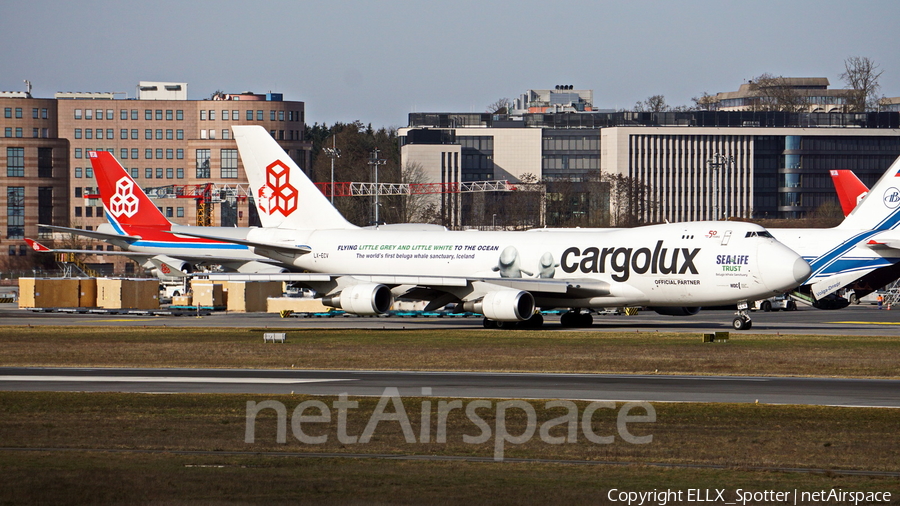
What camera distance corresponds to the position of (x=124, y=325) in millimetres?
54219

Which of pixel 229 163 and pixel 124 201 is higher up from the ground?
pixel 229 163

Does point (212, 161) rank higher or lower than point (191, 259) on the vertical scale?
higher

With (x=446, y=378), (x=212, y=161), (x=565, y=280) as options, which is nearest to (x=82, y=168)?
(x=212, y=161)

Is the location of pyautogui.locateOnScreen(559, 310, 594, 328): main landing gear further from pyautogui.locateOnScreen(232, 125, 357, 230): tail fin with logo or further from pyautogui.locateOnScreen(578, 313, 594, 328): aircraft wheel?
pyautogui.locateOnScreen(232, 125, 357, 230): tail fin with logo

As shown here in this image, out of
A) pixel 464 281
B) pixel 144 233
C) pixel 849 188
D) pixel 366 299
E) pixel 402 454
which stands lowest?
pixel 402 454

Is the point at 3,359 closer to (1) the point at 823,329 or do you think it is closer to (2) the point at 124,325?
(2) the point at 124,325

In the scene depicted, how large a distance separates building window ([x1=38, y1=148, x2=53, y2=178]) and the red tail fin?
378ft

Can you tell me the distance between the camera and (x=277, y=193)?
5900 centimetres

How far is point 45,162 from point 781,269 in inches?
6281

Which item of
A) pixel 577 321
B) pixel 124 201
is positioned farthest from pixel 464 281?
pixel 124 201

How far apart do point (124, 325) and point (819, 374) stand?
34.7m

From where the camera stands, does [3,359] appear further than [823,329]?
No

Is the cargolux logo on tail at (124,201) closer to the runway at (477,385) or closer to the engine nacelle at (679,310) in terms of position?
the engine nacelle at (679,310)

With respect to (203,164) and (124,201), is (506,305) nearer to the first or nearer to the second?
(124,201)
